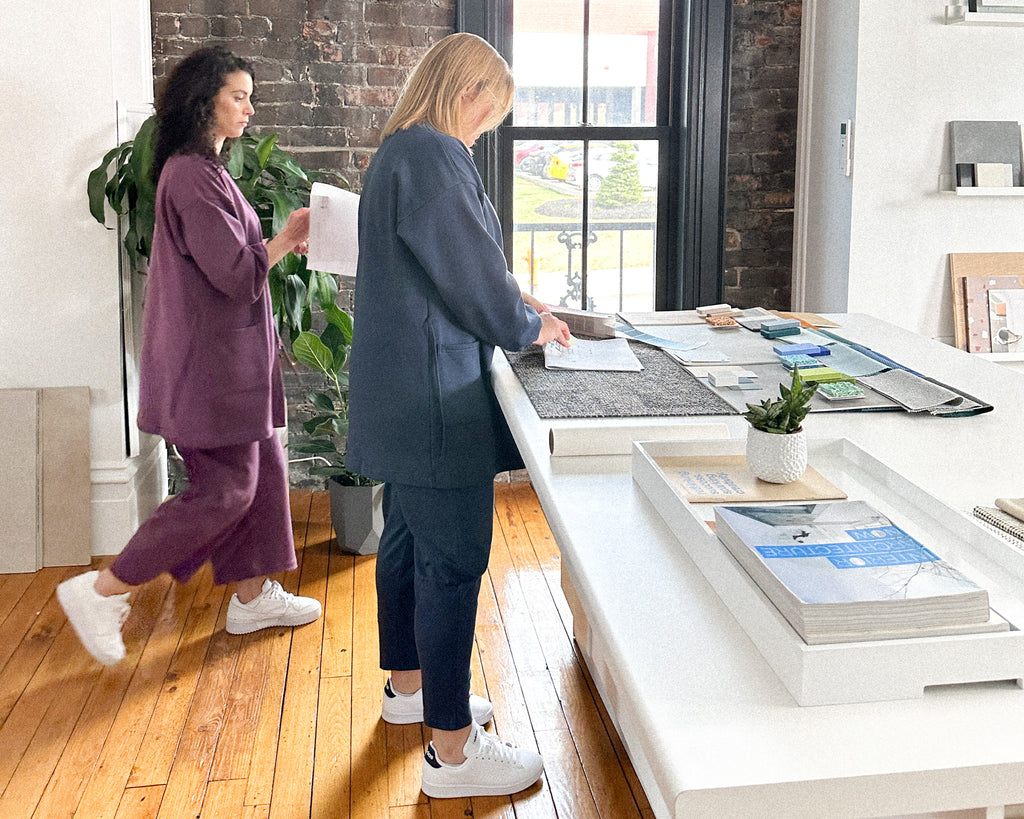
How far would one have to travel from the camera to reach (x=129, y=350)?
367cm

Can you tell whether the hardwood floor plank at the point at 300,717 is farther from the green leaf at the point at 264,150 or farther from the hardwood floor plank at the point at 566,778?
the green leaf at the point at 264,150

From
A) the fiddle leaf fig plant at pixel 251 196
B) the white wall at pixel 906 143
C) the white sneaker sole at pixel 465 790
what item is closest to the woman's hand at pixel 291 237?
the fiddle leaf fig plant at pixel 251 196

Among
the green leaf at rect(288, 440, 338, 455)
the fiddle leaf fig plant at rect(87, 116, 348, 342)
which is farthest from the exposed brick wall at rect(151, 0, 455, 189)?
the green leaf at rect(288, 440, 338, 455)

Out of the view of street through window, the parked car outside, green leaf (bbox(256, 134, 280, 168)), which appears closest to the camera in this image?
green leaf (bbox(256, 134, 280, 168))

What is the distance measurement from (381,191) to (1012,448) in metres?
1.19

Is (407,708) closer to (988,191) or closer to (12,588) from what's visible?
(12,588)

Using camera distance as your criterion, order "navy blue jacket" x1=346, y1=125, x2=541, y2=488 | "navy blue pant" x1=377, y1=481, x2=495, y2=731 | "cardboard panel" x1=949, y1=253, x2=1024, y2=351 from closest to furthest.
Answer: "navy blue jacket" x1=346, y1=125, x2=541, y2=488
"navy blue pant" x1=377, y1=481, x2=495, y2=731
"cardboard panel" x1=949, y1=253, x2=1024, y2=351

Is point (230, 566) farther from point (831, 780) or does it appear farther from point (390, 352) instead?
point (831, 780)

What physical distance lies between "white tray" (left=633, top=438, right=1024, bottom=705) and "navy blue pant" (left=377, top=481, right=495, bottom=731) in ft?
1.94

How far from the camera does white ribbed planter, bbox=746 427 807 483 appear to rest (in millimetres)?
1432

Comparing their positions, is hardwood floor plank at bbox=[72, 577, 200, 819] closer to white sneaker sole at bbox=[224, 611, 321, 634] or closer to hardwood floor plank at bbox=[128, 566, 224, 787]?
hardwood floor plank at bbox=[128, 566, 224, 787]

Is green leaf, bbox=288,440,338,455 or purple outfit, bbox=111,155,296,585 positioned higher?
purple outfit, bbox=111,155,296,585

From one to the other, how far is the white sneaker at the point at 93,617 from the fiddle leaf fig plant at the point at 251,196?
1.14 m

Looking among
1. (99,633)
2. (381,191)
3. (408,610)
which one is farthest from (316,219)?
(99,633)
